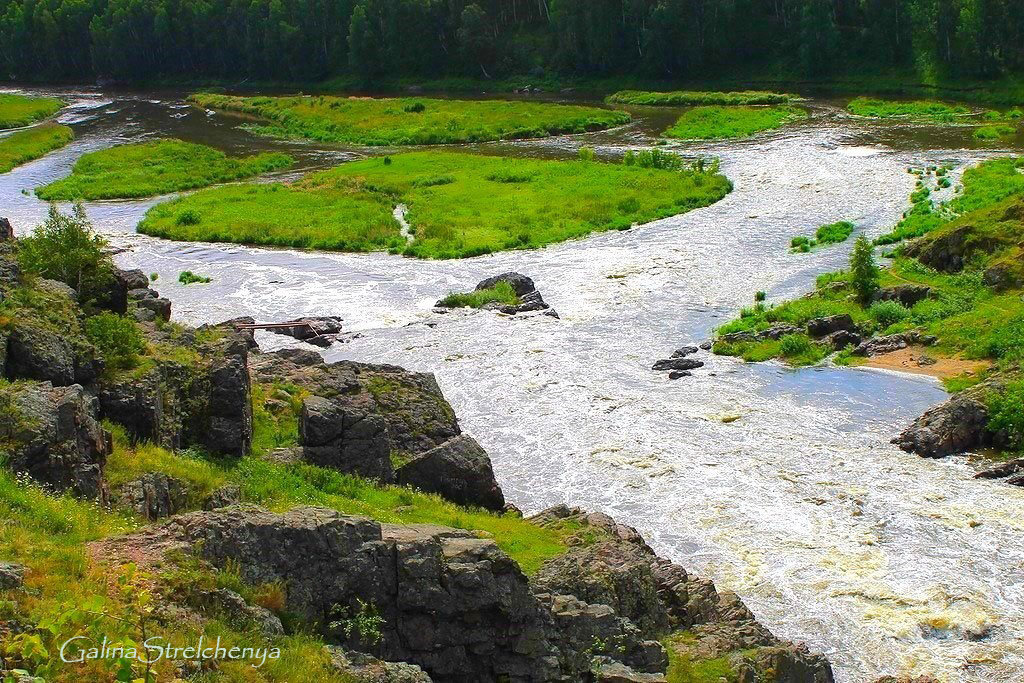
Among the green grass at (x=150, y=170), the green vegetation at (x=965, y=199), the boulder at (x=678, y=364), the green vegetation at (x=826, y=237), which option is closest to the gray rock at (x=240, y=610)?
the boulder at (x=678, y=364)

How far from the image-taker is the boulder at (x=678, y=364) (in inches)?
1724

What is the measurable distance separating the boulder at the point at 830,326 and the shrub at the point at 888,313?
1497 mm

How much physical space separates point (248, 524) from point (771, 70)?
Answer: 459 feet

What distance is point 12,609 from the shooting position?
13930 millimetres

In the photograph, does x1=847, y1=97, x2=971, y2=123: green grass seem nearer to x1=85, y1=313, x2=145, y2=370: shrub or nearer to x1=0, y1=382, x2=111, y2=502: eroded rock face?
x1=85, y1=313, x2=145, y2=370: shrub

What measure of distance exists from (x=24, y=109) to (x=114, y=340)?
139875 millimetres

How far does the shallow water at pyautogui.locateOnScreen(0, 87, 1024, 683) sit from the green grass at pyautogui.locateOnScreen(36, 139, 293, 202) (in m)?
10.4

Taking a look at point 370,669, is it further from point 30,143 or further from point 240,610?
point 30,143

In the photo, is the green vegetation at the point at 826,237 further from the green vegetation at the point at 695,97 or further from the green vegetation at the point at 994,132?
the green vegetation at the point at 695,97

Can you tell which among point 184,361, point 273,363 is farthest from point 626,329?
point 184,361

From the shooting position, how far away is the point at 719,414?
128 ft

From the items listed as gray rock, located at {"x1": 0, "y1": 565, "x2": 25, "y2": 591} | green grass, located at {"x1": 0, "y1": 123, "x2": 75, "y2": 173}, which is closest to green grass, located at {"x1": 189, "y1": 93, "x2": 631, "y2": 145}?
green grass, located at {"x1": 0, "y1": 123, "x2": 75, "y2": 173}

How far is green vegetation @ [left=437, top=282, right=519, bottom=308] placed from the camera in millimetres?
53531

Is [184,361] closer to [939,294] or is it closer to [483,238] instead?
[939,294]
